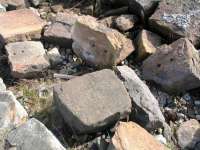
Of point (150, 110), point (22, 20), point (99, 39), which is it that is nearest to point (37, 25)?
point (22, 20)

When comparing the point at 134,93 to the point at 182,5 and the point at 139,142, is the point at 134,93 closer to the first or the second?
the point at 139,142

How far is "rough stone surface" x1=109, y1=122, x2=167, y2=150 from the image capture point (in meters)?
3.20

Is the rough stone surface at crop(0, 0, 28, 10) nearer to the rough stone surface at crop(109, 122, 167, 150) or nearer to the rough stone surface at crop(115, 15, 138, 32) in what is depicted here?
the rough stone surface at crop(115, 15, 138, 32)

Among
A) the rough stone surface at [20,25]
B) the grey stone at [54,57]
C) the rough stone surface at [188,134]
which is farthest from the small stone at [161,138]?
the rough stone surface at [20,25]

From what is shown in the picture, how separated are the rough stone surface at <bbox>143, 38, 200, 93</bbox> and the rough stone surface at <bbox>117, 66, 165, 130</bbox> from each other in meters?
0.26

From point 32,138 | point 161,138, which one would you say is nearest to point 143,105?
point 161,138

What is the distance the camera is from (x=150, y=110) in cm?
355

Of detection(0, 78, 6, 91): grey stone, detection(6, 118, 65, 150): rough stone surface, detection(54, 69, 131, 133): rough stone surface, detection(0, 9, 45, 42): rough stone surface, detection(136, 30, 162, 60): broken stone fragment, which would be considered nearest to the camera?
detection(6, 118, 65, 150): rough stone surface

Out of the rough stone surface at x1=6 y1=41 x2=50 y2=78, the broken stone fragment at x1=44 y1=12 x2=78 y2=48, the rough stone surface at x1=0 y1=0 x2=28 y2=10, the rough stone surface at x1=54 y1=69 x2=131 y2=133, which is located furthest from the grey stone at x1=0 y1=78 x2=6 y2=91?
the rough stone surface at x1=0 y1=0 x2=28 y2=10

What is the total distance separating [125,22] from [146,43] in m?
0.35

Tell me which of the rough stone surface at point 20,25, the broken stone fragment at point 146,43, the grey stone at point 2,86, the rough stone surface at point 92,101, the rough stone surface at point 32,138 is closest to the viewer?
the rough stone surface at point 32,138

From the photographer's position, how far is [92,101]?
347cm

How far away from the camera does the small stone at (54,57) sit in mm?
4121

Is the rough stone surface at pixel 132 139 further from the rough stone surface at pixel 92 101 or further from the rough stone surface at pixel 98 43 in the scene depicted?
the rough stone surface at pixel 98 43
